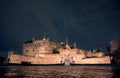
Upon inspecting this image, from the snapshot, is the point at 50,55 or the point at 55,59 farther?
the point at 55,59

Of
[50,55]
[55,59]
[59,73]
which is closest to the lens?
[59,73]

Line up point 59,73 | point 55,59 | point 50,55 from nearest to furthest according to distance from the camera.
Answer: point 59,73, point 50,55, point 55,59

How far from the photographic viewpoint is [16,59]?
95875 millimetres

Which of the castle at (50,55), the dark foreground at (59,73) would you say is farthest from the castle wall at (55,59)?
the dark foreground at (59,73)

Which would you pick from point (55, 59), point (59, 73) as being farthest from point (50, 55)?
point (59, 73)

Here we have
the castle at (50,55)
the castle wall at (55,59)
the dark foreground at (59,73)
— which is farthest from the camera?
the castle at (50,55)

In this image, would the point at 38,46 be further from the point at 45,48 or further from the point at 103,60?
the point at 103,60

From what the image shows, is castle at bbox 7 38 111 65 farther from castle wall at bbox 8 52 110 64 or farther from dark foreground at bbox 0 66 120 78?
dark foreground at bbox 0 66 120 78

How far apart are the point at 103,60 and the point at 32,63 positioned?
43306 mm

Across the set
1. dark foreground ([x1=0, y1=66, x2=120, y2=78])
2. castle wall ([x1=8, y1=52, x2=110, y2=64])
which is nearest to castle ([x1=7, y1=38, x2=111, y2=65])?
castle wall ([x1=8, y1=52, x2=110, y2=64])

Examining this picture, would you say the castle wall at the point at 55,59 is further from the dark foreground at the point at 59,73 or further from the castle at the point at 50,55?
the dark foreground at the point at 59,73

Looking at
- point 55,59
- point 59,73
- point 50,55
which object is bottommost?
point 59,73

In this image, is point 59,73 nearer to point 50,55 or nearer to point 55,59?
point 50,55

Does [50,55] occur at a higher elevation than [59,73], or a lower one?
higher
